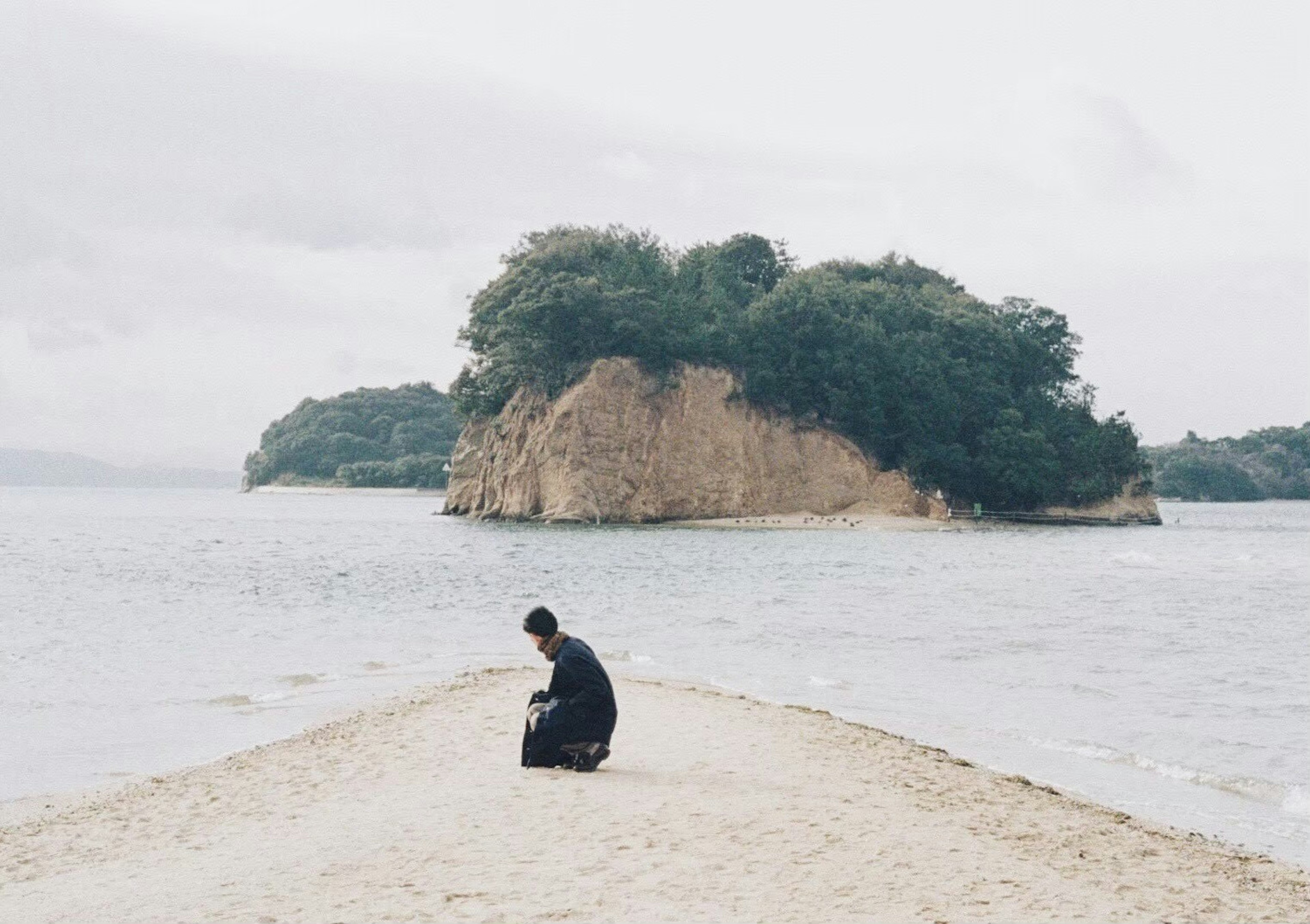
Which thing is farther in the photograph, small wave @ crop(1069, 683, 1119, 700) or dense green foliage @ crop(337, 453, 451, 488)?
dense green foliage @ crop(337, 453, 451, 488)

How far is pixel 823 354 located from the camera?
7669 cm

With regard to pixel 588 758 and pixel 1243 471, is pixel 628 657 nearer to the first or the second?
pixel 588 758

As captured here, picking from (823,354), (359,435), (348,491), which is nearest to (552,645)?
(823,354)

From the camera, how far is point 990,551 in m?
48.9

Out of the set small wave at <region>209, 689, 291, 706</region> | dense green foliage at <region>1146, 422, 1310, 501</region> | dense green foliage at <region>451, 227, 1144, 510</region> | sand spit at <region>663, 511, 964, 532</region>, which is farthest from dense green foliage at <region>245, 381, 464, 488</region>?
small wave at <region>209, 689, 291, 706</region>

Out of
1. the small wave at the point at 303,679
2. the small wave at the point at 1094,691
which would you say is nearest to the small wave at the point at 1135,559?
the small wave at the point at 1094,691

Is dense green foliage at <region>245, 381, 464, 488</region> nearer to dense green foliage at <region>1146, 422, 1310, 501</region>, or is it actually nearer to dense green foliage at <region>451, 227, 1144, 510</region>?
dense green foliage at <region>451, 227, 1144, 510</region>

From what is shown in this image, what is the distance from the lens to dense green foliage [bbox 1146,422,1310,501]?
501 feet

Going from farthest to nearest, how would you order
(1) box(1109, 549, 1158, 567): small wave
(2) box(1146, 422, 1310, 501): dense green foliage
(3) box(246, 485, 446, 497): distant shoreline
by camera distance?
1. (2) box(1146, 422, 1310, 501): dense green foliage
2. (3) box(246, 485, 446, 497): distant shoreline
3. (1) box(1109, 549, 1158, 567): small wave

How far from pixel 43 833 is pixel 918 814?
683 cm

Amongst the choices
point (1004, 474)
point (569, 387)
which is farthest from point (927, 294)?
point (569, 387)

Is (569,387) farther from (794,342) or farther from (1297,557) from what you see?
(1297,557)

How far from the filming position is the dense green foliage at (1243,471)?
153 meters

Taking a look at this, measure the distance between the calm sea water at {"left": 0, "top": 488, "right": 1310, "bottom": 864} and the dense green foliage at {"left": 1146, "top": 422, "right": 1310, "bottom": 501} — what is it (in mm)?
117945
